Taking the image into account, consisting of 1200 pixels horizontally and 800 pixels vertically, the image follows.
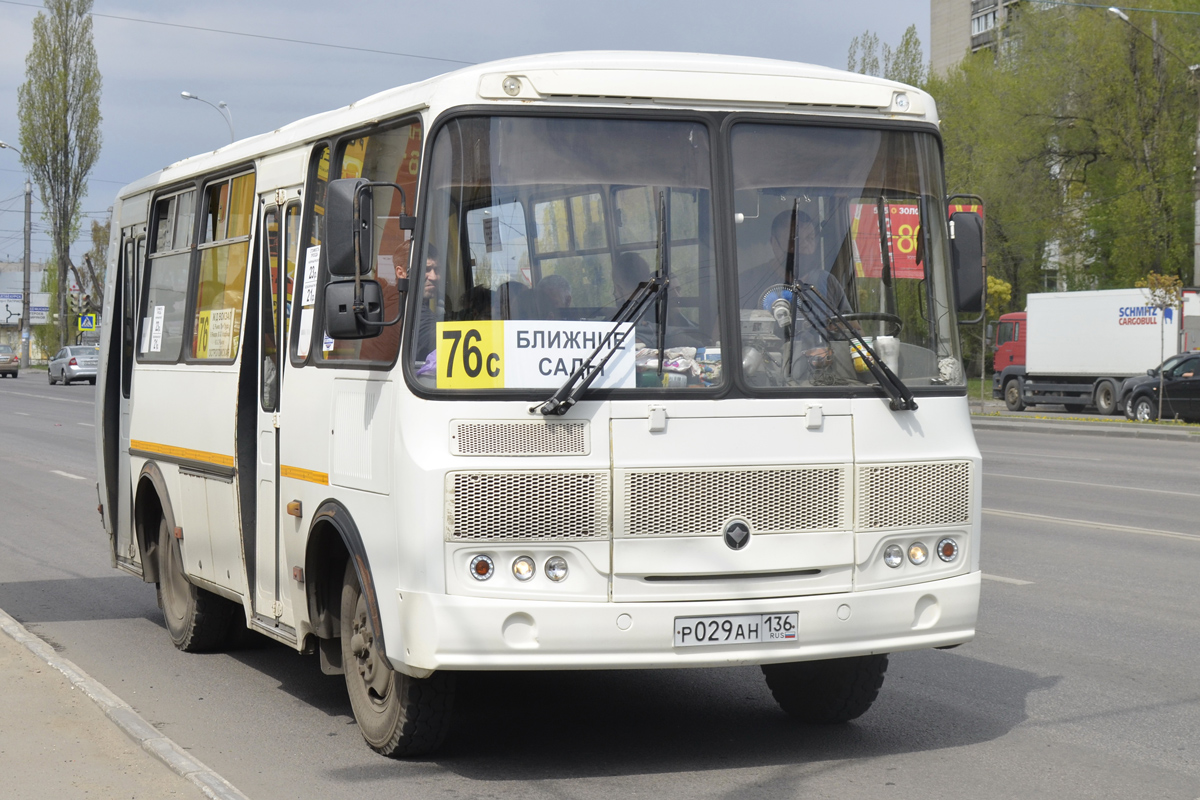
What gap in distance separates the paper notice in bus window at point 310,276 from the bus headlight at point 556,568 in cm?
190

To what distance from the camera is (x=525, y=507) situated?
5402mm

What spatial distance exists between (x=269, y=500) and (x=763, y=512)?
8.49ft

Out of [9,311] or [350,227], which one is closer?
[350,227]

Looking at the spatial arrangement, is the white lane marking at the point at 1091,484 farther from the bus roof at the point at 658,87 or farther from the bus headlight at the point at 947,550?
the bus roof at the point at 658,87

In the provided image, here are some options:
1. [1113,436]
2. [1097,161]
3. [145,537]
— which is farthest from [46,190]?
[145,537]

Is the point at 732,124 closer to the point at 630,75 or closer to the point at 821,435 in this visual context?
the point at 630,75

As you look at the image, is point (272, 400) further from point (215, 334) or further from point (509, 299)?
point (509, 299)

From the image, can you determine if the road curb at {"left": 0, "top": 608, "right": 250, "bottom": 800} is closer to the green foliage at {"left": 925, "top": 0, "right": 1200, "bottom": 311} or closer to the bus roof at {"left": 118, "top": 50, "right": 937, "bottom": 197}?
the bus roof at {"left": 118, "top": 50, "right": 937, "bottom": 197}

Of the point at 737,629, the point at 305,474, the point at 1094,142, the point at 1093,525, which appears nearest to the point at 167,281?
the point at 305,474

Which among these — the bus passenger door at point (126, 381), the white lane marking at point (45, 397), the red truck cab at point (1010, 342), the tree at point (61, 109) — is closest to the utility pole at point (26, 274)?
the tree at point (61, 109)

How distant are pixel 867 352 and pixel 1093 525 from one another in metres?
8.44

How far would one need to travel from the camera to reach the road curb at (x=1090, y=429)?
28719mm

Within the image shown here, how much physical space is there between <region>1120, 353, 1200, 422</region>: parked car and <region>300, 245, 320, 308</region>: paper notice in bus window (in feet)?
96.6

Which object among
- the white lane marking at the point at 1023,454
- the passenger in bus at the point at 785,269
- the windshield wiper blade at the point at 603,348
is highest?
the passenger in bus at the point at 785,269
